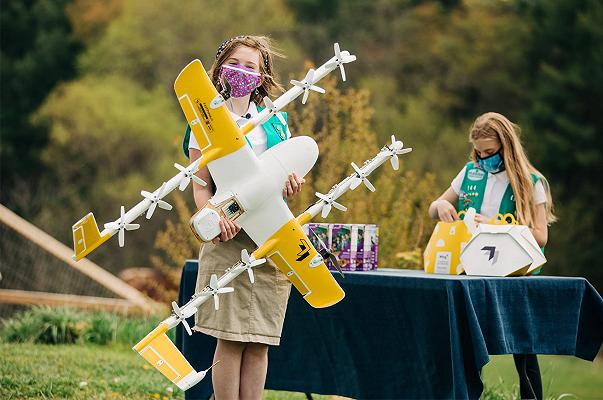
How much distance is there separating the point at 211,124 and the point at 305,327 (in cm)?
145

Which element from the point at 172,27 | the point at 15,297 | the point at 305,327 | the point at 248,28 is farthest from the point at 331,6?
the point at 305,327

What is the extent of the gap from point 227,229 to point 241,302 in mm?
398

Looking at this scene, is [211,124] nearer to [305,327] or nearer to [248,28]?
[305,327]

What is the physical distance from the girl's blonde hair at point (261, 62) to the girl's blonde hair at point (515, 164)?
1.37 metres

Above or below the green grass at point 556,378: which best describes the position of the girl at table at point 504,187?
above

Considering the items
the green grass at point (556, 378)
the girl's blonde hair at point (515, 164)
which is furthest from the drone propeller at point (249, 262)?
the green grass at point (556, 378)

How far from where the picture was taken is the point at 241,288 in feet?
12.7

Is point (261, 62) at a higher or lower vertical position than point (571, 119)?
lower

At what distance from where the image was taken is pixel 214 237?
3.55 metres

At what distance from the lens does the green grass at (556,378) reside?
20.3 feet

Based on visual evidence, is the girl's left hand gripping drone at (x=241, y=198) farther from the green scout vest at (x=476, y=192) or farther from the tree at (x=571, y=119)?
the tree at (x=571, y=119)

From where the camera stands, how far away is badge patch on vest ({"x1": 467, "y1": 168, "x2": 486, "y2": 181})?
16.7 ft

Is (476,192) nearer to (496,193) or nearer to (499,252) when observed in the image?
(496,193)

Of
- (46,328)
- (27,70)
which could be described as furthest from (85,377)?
(27,70)
